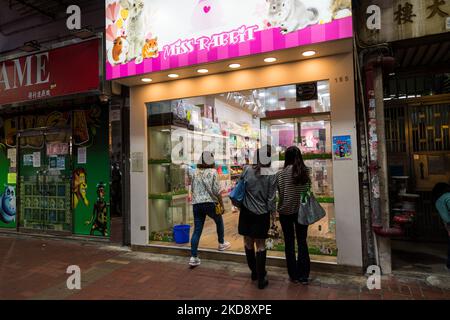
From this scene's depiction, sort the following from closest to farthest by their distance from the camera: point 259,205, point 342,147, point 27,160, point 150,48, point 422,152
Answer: point 259,205, point 342,147, point 150,48, point 422,152, point 27,160

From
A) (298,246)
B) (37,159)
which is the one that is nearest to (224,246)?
(298,246)

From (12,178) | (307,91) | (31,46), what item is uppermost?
(31,46)

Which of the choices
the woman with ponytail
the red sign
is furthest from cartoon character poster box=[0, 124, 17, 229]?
the woman with ponytail

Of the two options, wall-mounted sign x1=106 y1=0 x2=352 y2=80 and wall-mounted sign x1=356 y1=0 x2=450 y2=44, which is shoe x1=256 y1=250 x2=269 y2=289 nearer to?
wall-mounted sign x1=106 y1=0 x2=352 y2=80

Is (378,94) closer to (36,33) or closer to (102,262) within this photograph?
(102,262)

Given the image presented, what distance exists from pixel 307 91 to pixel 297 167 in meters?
1.54

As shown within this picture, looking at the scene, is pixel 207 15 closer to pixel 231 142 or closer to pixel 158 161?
pixel 158 161

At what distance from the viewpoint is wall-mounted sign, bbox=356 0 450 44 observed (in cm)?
437

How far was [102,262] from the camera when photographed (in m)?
5.64

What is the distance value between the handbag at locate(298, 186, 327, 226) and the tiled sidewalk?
882 millimetres

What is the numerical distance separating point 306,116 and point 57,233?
6180 millimetres

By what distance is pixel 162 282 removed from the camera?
15.1ft

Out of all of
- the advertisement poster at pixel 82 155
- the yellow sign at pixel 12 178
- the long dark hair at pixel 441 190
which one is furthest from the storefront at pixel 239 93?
the yellow sign at pixel 12 178

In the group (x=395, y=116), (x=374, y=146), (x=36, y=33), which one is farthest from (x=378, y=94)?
(x=36, y=33)
